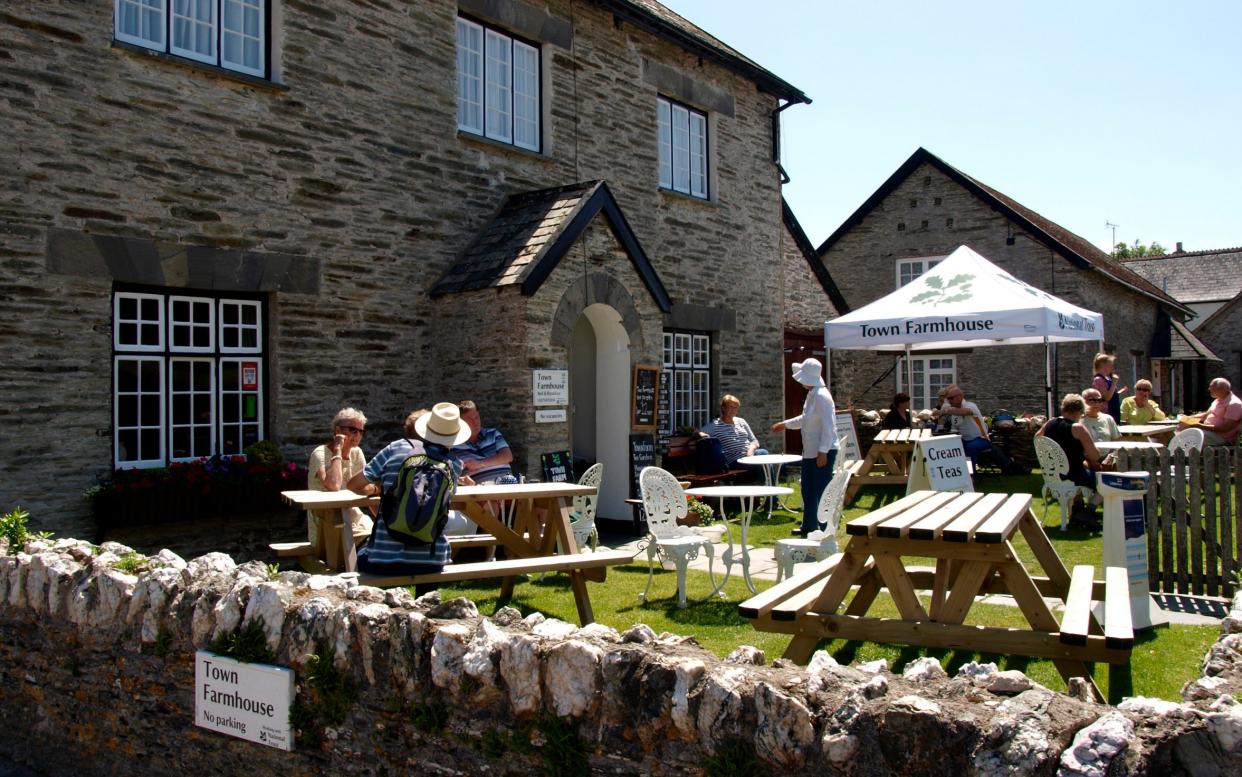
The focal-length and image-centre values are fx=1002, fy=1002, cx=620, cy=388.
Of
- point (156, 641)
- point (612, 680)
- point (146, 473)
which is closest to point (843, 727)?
point (612, 680)

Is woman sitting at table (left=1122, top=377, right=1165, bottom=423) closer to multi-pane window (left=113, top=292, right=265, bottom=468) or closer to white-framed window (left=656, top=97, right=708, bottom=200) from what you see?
white-framed window (left=656, top=97, right=708, bottom=200)

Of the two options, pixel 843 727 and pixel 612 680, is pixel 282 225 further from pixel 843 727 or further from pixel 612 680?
pixel 843 727

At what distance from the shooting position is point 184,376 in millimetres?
8789

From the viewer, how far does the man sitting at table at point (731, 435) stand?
13000 millimetres

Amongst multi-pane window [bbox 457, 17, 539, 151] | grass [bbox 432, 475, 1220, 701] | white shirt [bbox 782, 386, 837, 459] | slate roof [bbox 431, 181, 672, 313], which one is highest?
multi-pane window [bbox 457, 17, 539, 151]

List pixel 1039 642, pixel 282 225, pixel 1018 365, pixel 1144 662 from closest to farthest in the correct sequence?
pixel 1039 642, pixel 1144 662, pixel 282 225, pixel 1018 365

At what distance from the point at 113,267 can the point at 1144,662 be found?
7.99 metres

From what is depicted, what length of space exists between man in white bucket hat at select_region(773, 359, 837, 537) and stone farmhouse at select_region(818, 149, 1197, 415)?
485 inches

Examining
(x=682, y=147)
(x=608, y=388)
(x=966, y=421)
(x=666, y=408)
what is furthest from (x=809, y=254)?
(x=608, y=388)

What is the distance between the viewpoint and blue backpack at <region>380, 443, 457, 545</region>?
5691 millimetres

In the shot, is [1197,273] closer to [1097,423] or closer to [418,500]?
[1097,423]

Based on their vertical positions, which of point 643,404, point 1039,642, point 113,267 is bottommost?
point 1039,642

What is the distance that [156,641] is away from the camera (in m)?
4.45

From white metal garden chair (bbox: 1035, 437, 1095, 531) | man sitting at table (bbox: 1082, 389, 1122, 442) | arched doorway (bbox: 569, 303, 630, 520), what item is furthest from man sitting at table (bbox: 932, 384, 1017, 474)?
arched doorway (bbox: 569, 303, 630, 520)
